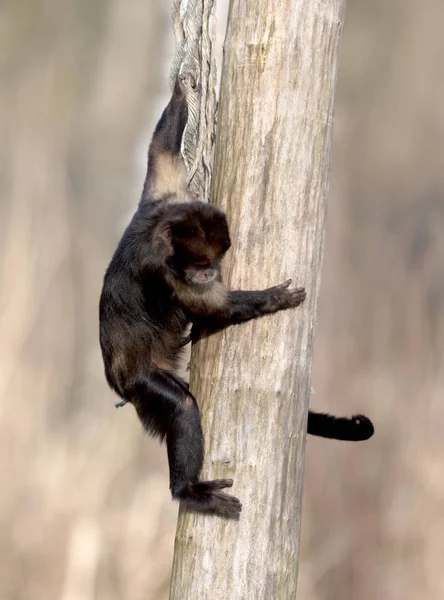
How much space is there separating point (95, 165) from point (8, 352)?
3348 mm

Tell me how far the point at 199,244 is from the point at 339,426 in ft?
3.18

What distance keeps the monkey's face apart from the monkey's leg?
0.42m

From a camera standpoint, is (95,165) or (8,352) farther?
(95,165)

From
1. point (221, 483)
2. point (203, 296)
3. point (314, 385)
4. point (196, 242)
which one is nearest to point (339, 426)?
point (221, 483)

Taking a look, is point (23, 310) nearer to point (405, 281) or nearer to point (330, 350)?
point (330, 350)

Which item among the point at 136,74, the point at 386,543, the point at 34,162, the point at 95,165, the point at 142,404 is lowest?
the point at 386,543

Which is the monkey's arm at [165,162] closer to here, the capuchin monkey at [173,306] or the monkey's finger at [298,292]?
the capuchin monkey at [173,306]

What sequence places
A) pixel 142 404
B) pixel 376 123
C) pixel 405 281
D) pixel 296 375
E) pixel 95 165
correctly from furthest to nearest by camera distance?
pixel 95 165 → pixel 376 123 → pixel 405 281 → pixel 142 404 → pixel 296 375

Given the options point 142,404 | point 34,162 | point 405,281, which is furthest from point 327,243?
point 142,404

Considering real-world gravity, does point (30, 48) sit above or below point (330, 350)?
above

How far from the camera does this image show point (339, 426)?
337 centimetres

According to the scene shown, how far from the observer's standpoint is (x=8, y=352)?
562 centimetres

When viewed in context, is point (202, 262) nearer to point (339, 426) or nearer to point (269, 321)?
point (269, 321)

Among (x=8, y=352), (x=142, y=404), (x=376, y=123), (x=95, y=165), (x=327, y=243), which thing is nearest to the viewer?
(x=142, y=404)
